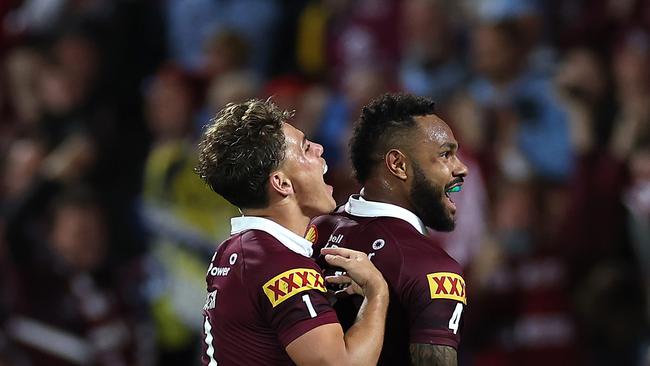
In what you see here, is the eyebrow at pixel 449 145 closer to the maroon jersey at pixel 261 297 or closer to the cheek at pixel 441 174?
the cheek at pixel 441 174

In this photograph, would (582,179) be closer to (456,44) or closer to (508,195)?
(508,195)

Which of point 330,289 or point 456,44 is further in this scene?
point 456,44

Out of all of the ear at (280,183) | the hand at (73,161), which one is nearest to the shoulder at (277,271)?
the ear at (280,183)

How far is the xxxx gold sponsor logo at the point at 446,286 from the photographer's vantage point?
13.3 feet

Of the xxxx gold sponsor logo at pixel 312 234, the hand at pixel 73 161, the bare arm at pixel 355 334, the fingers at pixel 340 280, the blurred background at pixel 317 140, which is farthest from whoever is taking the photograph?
the hand at pixel 73 161

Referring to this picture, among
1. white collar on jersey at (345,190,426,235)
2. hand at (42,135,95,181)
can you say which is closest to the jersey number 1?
white collar on jersey at (345,190,426,235)

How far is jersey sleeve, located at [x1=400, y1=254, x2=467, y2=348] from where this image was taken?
4027 mm

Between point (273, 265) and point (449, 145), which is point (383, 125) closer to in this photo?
point (449, 145)

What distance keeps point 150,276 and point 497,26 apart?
292 cm

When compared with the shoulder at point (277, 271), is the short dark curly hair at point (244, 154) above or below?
above

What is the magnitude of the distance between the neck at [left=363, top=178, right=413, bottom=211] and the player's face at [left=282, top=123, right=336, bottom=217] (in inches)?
5.4

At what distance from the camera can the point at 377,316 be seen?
405cm

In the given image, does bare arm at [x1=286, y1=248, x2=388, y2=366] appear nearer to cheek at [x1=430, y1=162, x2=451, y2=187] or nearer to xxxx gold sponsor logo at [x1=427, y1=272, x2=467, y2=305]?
xxxx gold sponsor logo at [x1=427, y1=272, x2=467, y2=305]

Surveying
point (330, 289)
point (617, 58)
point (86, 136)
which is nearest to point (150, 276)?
Answer: point (86, 136)
